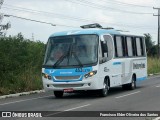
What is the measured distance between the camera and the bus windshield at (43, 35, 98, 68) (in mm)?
19312

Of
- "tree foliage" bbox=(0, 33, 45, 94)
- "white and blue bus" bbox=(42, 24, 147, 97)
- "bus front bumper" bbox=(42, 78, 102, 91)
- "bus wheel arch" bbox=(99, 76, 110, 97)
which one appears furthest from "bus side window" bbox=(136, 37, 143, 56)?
"bus front bumper" bbox=(42, 78, 102, 91)

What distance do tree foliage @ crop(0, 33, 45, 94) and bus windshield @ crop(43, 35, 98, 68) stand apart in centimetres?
400

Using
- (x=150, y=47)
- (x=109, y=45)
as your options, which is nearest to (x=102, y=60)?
(x=109, y=45)

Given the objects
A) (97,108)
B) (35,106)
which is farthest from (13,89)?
(97,108)

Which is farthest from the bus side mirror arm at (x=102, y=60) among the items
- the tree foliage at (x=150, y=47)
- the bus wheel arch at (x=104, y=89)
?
the tree foliage at (x=150, y=47)

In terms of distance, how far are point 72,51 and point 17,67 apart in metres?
6.09

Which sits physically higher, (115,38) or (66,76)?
(115,38)

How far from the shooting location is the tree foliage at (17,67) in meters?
23.5

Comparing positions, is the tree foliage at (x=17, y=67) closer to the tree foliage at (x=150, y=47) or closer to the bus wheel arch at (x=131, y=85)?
the bus wheel arch at (x=131, y=85)

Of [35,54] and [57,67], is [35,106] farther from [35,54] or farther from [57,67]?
[35,54]

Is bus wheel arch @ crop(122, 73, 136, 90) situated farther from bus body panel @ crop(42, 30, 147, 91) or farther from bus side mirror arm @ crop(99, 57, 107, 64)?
bus side mirror arm @ crop(99, 57, 107, 64)

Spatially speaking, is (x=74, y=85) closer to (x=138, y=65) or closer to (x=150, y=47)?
(x=138, y=65)

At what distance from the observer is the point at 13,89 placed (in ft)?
76.8

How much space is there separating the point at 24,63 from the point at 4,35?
236cm
